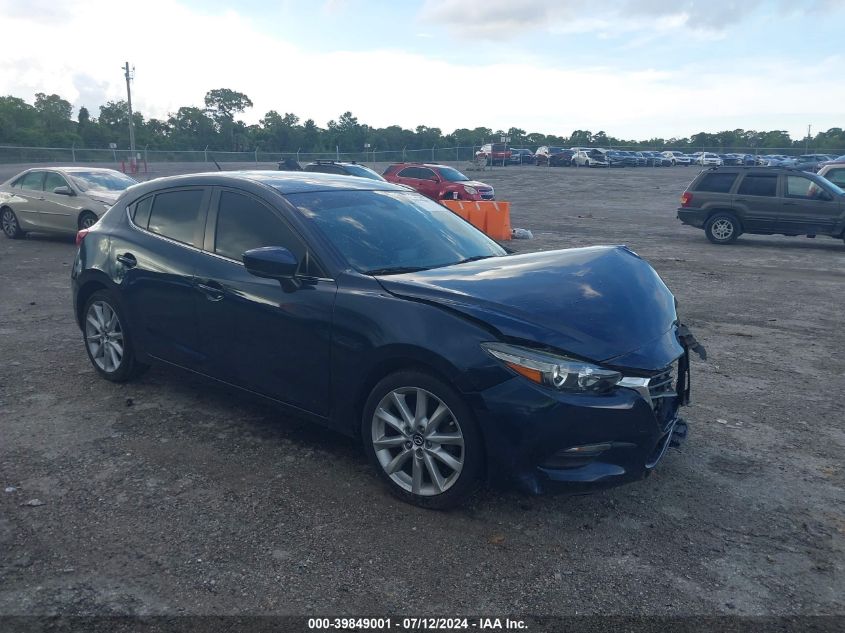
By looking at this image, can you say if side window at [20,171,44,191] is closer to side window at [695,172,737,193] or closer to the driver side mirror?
the driver side mirror

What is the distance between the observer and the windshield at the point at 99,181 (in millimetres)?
14312

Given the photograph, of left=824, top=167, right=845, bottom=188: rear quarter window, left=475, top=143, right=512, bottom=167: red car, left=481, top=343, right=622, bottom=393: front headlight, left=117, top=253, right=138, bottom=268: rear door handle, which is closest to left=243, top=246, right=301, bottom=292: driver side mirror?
left=481, top=343, right=622, bottom=393: front headlight

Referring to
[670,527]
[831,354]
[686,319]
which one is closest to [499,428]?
[670,527]

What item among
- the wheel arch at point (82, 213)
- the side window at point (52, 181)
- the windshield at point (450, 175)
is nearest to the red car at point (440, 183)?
the windshield at point (450, 175)

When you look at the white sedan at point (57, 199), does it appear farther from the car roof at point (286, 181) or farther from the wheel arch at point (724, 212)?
the wheel arch at point (724, 212)

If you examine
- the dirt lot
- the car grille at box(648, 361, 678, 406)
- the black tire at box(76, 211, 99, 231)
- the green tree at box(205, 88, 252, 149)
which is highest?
the green tree at box(205, 88, 252, 149)

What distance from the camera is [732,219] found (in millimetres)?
16297

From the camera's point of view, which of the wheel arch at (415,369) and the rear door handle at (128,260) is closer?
the wheel arch at (415,369)

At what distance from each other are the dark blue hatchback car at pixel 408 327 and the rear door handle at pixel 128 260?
18 mm

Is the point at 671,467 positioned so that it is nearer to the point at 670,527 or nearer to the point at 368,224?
the point at 670,527

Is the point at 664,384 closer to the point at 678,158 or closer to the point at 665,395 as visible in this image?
the point at 665,395

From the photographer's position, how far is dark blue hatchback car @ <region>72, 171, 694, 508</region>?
138 inches

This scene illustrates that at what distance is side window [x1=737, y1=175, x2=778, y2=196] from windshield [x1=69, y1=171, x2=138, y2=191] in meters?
13.1

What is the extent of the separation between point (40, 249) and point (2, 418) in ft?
33.2
